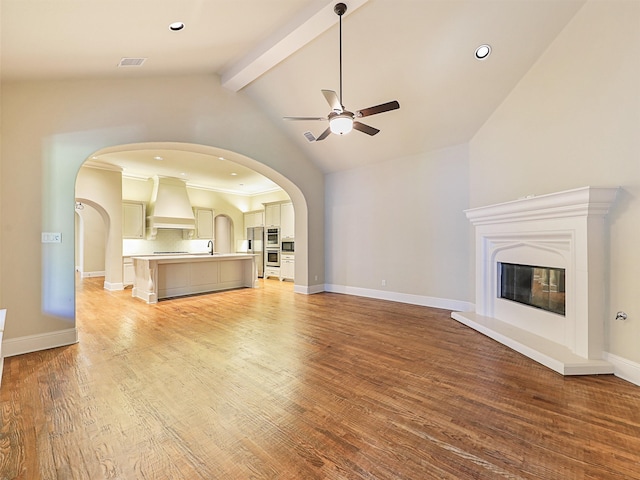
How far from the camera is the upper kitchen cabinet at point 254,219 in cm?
1019

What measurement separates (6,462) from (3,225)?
265 centimetres

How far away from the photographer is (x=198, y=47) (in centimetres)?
360

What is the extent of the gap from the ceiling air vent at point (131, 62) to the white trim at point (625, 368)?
19.3 ft

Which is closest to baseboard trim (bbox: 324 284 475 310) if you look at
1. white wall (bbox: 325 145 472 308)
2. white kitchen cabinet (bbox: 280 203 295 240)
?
white wall (bbox: 325 145 472 308)

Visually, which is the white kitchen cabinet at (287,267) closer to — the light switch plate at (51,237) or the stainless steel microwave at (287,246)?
the stainless steel microwave at (287,246)

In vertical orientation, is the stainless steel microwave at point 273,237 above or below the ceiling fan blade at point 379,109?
below

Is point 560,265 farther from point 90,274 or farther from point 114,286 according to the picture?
point 90,274

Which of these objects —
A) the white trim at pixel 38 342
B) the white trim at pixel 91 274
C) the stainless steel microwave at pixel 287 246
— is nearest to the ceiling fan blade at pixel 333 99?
the white trim at pixel 38 342

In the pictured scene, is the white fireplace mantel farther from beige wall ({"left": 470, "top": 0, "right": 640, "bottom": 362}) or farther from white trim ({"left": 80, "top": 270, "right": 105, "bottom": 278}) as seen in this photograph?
white trim ({"left": 80, "top": 270, "right": 105, "bottom": 278})

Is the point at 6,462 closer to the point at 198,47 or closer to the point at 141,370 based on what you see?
the point at 141,370

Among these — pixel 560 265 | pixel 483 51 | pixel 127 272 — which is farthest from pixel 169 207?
pixel 560 265

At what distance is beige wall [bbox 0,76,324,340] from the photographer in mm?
3172

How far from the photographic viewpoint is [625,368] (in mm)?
2615

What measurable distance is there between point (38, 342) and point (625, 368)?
19.6 feet
